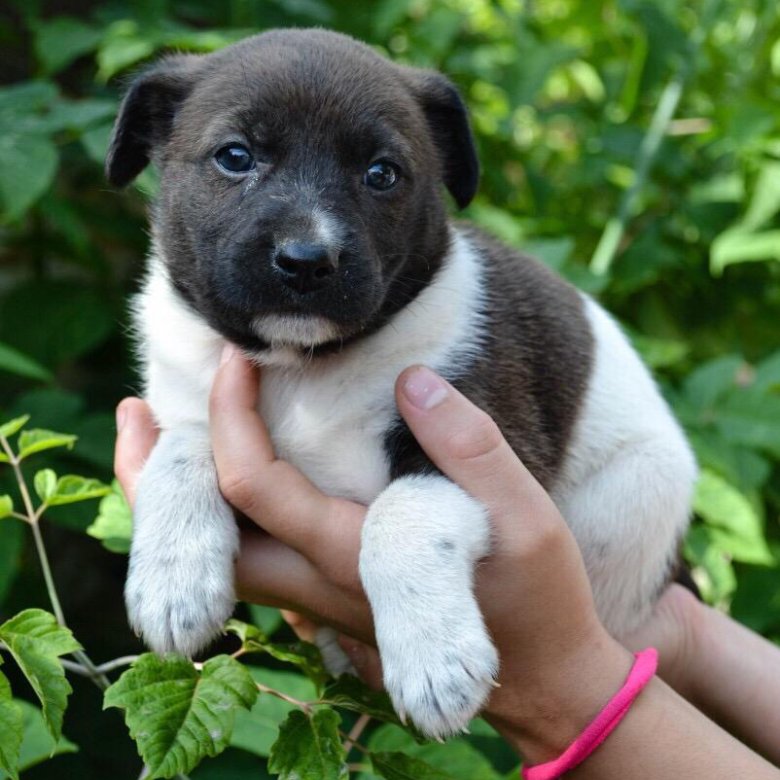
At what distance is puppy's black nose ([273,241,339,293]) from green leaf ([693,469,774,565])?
6.35 feet

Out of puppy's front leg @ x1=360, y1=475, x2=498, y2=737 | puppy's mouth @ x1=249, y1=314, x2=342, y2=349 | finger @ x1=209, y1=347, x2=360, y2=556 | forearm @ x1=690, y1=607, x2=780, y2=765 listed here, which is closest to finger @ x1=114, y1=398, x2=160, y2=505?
finger @ x1=209, y1=347, x2=360, y2=556

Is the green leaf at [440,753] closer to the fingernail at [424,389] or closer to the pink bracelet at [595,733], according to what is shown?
the pink bracelet at [595,733]

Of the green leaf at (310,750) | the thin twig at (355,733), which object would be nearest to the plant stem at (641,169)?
the thin twig at (355,733)

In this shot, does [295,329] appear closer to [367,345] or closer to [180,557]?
[367,345]

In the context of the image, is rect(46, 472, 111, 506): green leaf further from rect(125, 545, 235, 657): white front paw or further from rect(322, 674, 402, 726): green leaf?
rect(322, 674, 402, 726): green leaf

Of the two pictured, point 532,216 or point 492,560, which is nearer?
point 492,560

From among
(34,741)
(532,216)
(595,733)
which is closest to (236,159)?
(34,741)

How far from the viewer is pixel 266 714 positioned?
2.69 metres

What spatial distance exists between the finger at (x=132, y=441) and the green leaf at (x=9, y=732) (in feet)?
3.44

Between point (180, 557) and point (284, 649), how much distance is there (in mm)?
347

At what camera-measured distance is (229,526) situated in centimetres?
250

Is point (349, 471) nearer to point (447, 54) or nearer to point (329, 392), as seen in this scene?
point (329, 392)

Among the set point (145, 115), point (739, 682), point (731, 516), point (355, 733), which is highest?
point (145, 115)

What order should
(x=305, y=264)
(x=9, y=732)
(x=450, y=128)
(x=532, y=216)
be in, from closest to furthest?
(x=9, y=732) < (x=305, y=264) < (x=450, y=128) < (x=532, y=216)
